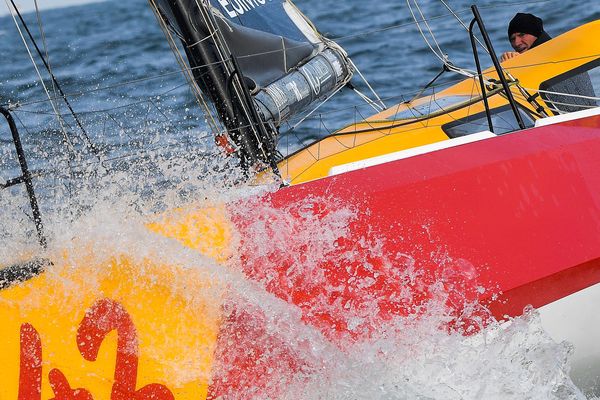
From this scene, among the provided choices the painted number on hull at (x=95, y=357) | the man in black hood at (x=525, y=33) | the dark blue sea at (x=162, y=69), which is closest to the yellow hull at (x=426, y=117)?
the dark blue sea at (x=162, y=69)

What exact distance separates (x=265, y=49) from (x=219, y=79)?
0.54 m

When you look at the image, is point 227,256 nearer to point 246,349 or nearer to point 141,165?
point 246,349

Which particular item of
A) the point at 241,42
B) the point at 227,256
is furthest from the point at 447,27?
the point at 227,256

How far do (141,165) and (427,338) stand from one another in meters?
1.20

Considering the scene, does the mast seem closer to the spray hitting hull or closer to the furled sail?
the furled sail

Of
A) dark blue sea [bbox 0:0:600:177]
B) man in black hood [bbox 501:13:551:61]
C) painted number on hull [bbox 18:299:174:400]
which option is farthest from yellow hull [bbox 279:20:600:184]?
painted number on hull [bbox 18:299:174:400]

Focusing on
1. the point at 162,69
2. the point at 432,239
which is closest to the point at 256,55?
the point at 432,239

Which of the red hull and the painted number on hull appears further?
the red hull

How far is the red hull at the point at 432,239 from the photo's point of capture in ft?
9.58

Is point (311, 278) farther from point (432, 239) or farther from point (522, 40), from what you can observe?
point (522, 40)

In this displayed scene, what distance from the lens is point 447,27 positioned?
1028 cm

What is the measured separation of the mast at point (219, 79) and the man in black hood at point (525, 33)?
2033mm

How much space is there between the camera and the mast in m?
3.78

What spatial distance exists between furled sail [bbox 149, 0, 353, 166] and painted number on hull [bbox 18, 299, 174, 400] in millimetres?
1030
